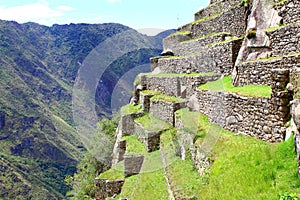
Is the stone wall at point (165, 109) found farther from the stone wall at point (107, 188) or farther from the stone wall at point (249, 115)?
the stone wall at point (107, 188)

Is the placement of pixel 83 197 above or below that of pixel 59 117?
above

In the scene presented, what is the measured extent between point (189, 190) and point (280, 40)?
165 inches

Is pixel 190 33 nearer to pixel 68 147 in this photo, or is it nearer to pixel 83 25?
pixel 68 147

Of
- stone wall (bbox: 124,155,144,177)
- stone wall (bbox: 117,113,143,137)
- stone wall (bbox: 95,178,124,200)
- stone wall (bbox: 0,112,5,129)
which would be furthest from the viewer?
stone wall (bbox: 0,112,5,129)

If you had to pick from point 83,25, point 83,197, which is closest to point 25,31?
point 83,25

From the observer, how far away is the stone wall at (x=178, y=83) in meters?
12.4

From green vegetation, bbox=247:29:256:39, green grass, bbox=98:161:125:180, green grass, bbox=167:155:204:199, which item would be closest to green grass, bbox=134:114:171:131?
green grass, bbox=98:161:125:180

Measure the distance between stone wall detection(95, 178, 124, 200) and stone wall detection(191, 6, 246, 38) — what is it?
7.67 metres

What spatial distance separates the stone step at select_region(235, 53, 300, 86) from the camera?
7.15 metres

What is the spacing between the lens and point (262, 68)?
8.30m

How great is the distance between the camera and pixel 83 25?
135 m

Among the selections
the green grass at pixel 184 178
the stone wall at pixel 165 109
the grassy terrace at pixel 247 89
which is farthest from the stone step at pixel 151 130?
the grassy terrace at pixel 247 89

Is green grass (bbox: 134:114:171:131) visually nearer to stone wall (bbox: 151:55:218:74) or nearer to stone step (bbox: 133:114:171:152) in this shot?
stone step (bbox: 133:114:171:152)

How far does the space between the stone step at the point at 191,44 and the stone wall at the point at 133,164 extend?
4934mm
